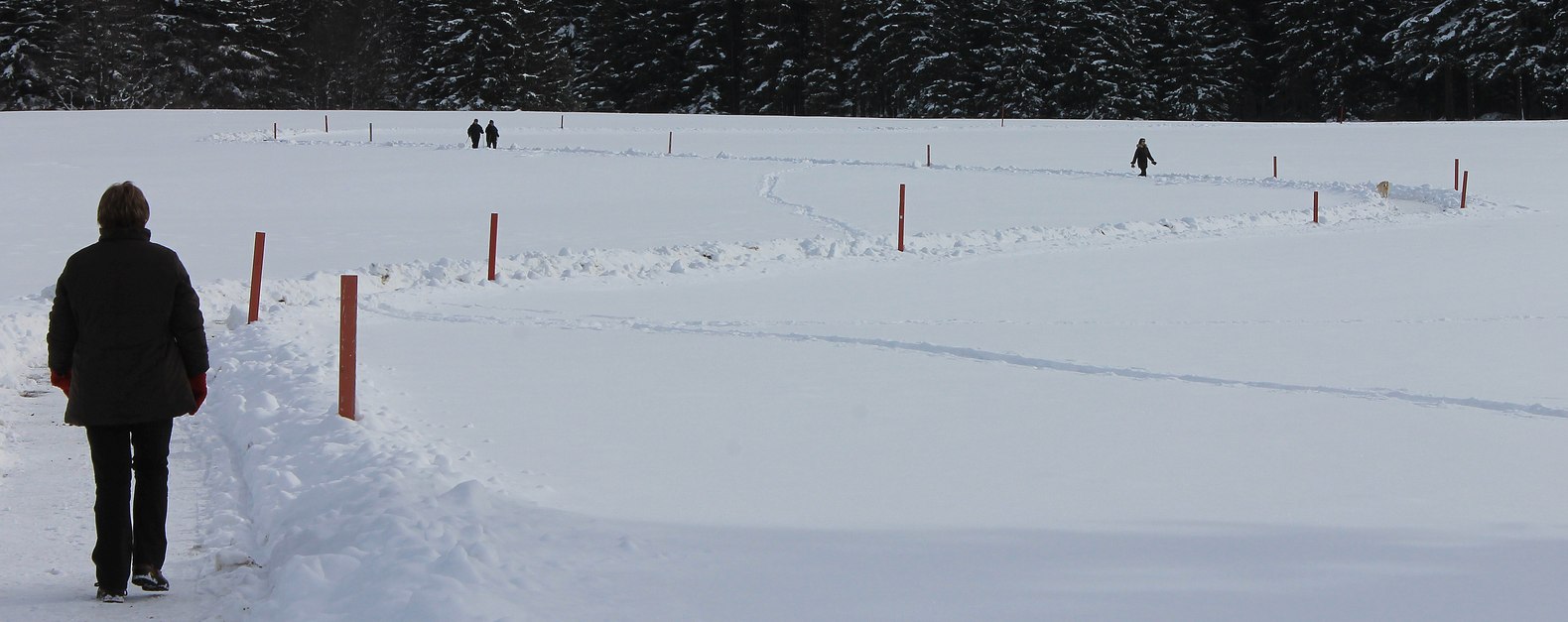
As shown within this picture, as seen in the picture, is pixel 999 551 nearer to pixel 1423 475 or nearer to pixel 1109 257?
pixel 1423 475

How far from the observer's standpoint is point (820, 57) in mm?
84312

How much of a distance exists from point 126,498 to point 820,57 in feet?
263

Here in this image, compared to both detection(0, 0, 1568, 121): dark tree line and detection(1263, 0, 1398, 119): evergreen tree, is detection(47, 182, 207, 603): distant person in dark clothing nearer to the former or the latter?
detection(0, 0, 1568, 121): dark tree line

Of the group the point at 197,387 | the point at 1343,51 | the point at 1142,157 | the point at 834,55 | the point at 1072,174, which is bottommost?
the point at 197,387

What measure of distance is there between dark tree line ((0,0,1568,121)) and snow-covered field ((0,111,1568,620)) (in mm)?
53685

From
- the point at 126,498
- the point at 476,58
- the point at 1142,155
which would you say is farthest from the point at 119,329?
the point at 476,58

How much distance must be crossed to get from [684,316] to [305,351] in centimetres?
400

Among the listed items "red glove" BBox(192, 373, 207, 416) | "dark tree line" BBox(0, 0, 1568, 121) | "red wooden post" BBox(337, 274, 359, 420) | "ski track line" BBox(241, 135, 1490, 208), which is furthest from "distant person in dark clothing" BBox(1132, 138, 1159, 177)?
"dark tree line" BBox(0, 0, 1568, 121)

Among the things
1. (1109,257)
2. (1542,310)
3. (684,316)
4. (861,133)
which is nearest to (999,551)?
(684,316)

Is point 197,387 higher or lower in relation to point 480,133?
lower

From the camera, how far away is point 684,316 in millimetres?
14148

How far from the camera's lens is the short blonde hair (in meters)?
5.54

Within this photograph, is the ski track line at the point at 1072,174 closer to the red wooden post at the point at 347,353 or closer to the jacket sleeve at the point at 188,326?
the red wooden post at the point at 347,353

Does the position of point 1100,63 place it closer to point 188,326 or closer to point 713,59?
point 713,59
